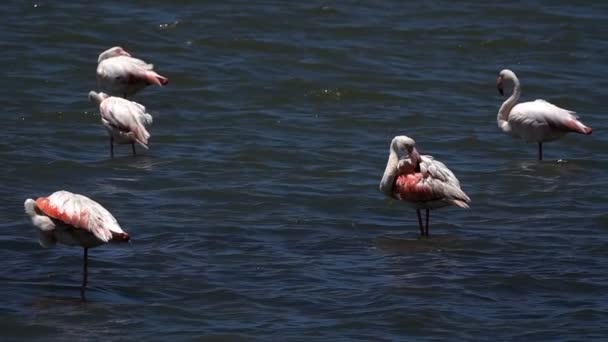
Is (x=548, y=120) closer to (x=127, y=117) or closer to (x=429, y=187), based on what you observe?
(x=429, y=187)

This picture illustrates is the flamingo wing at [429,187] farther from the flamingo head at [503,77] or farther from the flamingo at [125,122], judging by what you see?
the flamingo head at [503,77]

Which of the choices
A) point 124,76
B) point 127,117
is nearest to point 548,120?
point 127,117

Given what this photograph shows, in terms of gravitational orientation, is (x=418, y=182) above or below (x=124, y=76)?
below

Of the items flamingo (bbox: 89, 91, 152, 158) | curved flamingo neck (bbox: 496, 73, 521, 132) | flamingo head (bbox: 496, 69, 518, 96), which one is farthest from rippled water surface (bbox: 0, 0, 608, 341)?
flamingo head (bbox: 496, 69, 518, 96)

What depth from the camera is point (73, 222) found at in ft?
27.2

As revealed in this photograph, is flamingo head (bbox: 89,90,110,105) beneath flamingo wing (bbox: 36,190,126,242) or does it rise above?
above

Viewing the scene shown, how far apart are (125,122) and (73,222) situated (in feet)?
14.7

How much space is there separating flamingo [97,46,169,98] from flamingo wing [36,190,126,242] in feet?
20.2

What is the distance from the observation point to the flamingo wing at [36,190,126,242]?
27.1 ft

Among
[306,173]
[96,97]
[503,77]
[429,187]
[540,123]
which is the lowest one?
[306,173]

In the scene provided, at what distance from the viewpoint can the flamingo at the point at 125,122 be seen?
12695mm

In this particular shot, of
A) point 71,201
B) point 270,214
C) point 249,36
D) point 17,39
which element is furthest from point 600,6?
point 71,201

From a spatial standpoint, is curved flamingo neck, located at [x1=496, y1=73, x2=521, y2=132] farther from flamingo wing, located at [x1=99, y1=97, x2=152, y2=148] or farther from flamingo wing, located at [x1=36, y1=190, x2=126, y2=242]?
flamingo wing, located at [x1=36, y1=190, x2=126, y2=242]

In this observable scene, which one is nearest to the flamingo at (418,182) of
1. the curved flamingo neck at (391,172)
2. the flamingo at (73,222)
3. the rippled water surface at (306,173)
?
the curved flamingo neck at (391,172)
